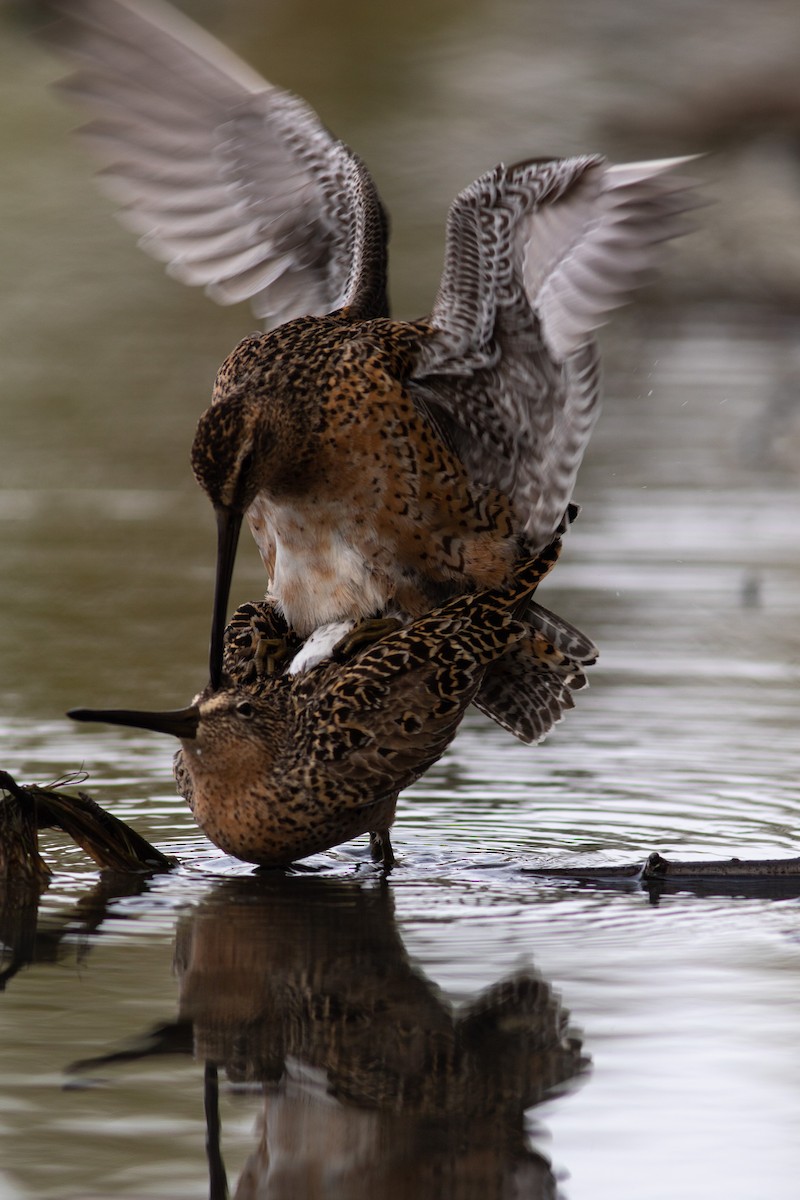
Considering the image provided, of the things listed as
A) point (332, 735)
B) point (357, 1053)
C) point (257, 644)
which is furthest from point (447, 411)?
point (357, 1053)

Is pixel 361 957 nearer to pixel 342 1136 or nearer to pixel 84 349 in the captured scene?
pixel 342 1136

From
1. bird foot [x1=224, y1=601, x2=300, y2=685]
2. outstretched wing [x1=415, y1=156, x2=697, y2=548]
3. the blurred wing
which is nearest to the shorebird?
the blurred wing

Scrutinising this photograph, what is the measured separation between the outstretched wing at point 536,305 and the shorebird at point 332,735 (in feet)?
1.49

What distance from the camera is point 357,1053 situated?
3.94 m

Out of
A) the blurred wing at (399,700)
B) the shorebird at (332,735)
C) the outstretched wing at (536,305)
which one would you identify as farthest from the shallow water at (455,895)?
the outstretched wing at (536,305)

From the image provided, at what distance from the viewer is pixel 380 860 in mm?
5531

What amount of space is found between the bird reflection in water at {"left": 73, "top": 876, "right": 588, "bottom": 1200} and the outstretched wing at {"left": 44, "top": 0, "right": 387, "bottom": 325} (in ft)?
8.37

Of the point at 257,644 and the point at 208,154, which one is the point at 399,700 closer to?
the point at 257,644

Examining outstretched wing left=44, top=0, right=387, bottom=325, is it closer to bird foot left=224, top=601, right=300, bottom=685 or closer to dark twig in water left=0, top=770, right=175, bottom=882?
bird foot left=224, top=601, right=300, bottom=685

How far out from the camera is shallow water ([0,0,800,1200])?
11.5ft

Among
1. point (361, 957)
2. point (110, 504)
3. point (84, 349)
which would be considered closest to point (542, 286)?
point (361, 957)

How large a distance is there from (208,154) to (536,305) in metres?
1.62

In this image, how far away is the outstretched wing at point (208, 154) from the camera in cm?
676

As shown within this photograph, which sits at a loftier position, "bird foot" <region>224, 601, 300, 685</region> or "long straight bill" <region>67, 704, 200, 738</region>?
"bird foot" <region>224, 601, 300, 685</region>
